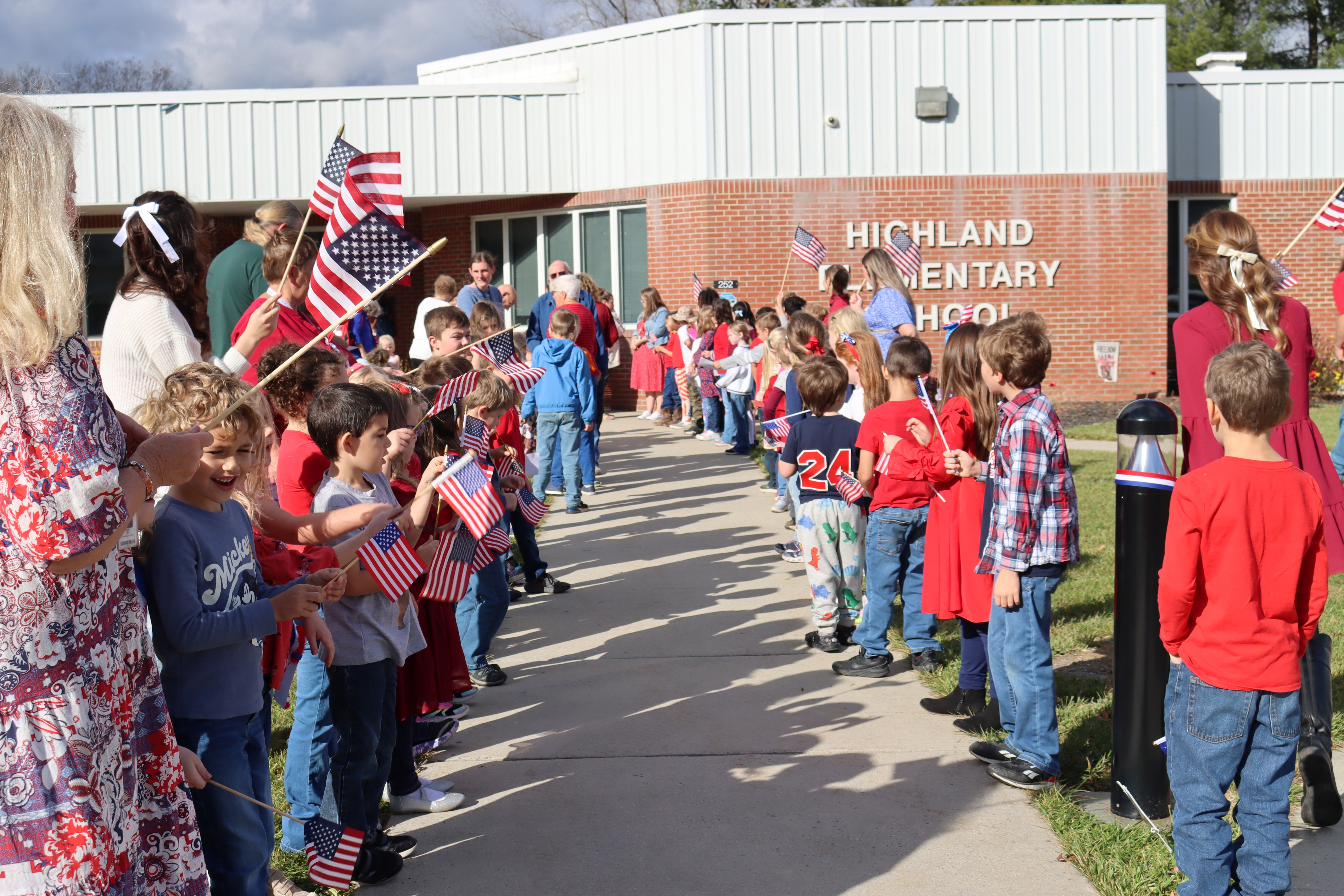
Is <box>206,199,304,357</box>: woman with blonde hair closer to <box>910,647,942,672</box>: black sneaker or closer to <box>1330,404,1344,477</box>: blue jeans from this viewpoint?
<box>910,647,942,672</box>: black sneaker

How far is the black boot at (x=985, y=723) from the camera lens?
497 centimetres

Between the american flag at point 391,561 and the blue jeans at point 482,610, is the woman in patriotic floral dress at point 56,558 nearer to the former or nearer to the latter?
the american flag at point 391,561

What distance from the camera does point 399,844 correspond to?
4008mm

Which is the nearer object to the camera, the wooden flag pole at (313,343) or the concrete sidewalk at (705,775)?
the wooden flag pole at (313,343)

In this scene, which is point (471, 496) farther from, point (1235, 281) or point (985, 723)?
point (1235, 281)

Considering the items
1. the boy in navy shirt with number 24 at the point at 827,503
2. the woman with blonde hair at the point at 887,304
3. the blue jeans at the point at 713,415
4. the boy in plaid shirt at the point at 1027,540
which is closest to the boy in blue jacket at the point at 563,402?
the woman with blonde hair at the point at 887,304

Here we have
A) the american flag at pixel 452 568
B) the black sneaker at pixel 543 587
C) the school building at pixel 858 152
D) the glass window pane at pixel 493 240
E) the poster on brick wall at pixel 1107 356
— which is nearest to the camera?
the american flag at pixel 452 568

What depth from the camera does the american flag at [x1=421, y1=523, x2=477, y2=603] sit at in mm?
4277

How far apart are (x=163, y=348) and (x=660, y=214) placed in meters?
13.8

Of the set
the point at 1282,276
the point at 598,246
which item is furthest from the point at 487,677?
the point at 598,246

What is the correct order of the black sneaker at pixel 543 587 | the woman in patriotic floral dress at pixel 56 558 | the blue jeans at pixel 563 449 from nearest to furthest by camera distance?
the woman in patriotic floral dress at pixel 56 558 < the black sneaker at pixel 543 587 < the blue jeans at pixel 563 449

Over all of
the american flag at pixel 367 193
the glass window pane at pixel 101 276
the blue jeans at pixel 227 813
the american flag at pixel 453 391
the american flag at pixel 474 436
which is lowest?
the blue jeans at pixel 227 813

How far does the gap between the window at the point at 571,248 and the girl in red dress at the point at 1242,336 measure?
13620mm

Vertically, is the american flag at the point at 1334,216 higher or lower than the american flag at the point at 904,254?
lower
